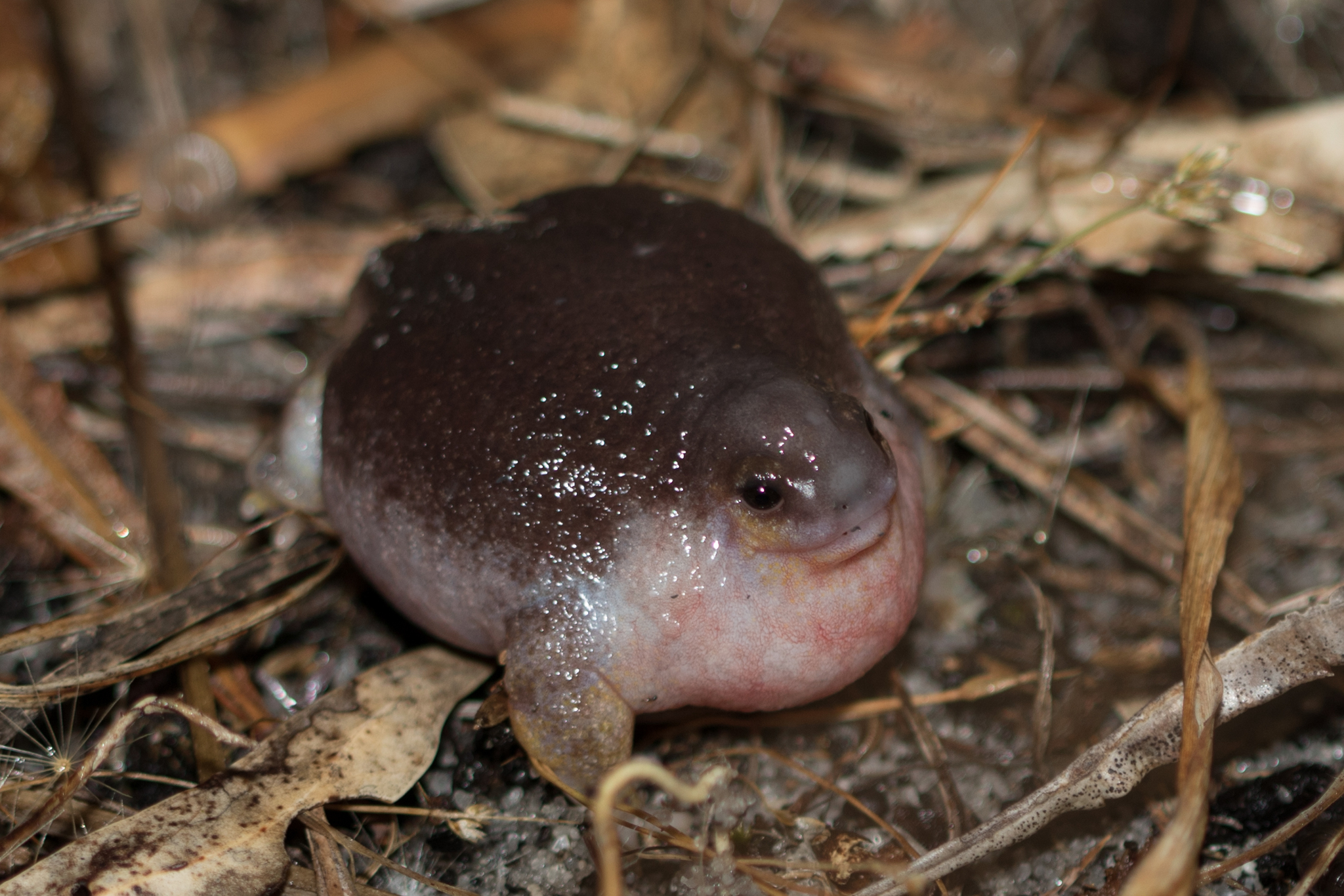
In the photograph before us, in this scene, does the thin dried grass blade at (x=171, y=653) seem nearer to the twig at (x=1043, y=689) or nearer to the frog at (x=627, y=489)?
the frog at (x=627, y=489)

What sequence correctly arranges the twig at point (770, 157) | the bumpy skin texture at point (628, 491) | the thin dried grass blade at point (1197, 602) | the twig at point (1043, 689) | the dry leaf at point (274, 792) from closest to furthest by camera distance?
the thin dried grass blade at point (1197, 602), the dry leaf at point (274, 792), the bumpy skin texture at point (628, 491), the twig at point (1043, 689), the twig at point (770, 157)

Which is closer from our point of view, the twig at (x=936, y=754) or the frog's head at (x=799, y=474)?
the frog's head at (x=799, y=474)

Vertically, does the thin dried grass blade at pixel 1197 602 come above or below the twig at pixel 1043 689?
above

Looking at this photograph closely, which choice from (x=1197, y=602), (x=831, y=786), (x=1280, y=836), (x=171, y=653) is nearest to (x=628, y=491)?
(x=831, y=786)

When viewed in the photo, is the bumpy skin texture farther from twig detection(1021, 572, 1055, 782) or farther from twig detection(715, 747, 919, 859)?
twig detection(1021, 572, 1055, 782)

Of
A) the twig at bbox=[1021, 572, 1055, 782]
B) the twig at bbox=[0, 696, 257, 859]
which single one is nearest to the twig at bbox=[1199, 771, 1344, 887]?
the twig at bbox=[1021, 572, 1055, 782]

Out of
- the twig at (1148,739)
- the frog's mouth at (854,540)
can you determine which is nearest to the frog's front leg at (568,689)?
the frog's mouth at (854,540)

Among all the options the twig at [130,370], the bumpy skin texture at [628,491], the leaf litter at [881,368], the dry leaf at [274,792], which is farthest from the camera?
the twig at [130,370]
